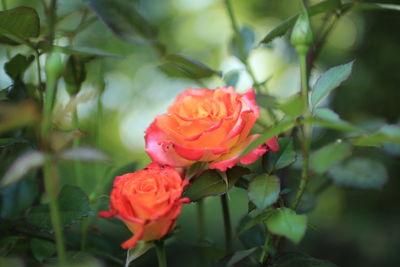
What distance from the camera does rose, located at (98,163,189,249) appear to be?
0.36 meters

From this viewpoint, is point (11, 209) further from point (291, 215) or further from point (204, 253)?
point (291, 215)

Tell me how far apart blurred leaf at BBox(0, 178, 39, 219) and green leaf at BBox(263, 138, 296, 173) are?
0.31 metres

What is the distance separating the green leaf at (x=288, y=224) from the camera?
34 cm

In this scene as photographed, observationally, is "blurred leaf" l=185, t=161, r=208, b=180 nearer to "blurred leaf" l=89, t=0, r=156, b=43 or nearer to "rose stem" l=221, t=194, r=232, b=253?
"rose stem" l=221, t=194, r=232, b=253

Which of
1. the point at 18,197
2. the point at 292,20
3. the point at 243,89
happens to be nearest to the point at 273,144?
the point at 292,20

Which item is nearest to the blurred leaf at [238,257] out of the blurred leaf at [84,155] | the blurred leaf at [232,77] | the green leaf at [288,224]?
the green leaf at [288,224]

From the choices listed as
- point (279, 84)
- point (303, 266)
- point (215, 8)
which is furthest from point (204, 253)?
point (215, 8)

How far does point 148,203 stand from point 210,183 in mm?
64

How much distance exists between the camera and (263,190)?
1.24 feet

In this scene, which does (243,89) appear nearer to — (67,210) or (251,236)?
(251,236)

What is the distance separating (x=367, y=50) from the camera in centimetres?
177

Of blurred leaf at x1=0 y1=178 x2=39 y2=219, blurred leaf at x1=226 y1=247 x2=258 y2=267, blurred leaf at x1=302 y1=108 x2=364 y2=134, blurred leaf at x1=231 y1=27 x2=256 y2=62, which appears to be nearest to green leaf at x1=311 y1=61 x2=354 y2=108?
blurred leaf at x1=302 y1=108 x2=364 y2=134

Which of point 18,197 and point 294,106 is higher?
point 294,106

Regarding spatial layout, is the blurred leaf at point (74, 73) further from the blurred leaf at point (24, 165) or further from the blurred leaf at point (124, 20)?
the blurred leaf at point (24, 165)
